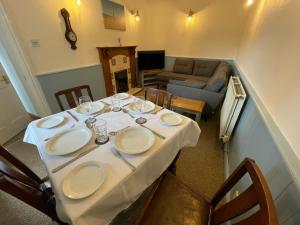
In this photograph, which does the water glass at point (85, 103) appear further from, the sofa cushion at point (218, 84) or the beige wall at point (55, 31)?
the sofa cushion at point (218, 84)

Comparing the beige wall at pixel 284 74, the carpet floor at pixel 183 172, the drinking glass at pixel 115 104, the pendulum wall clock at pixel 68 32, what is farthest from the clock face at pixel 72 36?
the beige wall at pixel 284 74

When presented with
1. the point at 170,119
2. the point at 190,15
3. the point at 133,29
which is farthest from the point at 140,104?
the point at 190,15

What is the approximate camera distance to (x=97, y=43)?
3010 millimetres

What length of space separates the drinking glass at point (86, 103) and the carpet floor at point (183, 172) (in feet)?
3.28

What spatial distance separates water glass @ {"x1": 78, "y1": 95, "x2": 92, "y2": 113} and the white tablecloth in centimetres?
15

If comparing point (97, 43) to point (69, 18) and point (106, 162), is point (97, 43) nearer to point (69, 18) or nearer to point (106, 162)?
point (69, 18)

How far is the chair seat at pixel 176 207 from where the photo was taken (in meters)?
0.79

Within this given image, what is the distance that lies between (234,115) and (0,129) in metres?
3.30

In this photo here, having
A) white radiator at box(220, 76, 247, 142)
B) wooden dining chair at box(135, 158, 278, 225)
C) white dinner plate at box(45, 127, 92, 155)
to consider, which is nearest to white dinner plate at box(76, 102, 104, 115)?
white dinner plate at box(45, 127, 92, 155)

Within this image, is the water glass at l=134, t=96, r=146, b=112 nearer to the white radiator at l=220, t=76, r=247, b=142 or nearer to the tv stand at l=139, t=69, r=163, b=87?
the white radiator at l=220, t=76, r=247, b=142

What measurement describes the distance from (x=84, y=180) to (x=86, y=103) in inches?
33.0

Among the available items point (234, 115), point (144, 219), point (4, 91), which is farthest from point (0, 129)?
point (234, 115)

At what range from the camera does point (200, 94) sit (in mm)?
2354

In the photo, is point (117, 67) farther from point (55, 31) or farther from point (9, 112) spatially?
point (9, 112)
